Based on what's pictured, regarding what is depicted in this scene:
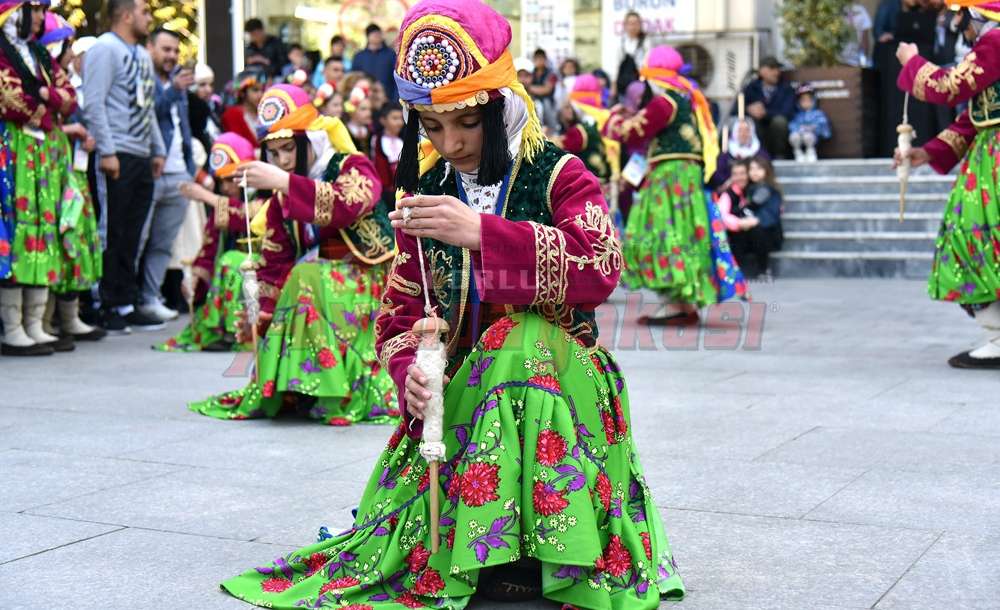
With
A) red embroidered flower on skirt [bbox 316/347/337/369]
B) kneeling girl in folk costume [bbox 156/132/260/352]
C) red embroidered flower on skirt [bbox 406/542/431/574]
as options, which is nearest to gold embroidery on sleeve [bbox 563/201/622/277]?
red embroidered flower on skirt [bbox 406/542/431/574]

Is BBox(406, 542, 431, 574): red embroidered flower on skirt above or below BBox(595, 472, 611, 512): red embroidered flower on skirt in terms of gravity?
below

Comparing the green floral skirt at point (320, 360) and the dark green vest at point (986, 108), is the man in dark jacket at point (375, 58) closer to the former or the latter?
the dark green vest at point (986, 108)

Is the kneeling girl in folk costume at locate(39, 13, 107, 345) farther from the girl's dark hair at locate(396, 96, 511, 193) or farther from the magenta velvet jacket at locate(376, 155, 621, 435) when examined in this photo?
the girl's dark hair at locate(396, 96, 511, 193)

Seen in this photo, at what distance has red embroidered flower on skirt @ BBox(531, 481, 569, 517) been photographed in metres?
3.01

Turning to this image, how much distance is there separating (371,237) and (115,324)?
3.89m

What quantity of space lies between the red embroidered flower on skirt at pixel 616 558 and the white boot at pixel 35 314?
19.0 feet

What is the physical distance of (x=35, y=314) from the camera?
8.16m

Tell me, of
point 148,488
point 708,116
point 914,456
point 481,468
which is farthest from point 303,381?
point 708,116

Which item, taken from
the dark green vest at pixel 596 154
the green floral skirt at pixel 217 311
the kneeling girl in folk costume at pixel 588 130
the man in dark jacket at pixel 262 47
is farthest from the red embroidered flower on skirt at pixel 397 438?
the man in dark jacket at pixel 262 47

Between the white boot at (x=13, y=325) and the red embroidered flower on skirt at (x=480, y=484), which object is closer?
the red embroidered flower on skirt at (x=480, y=484)

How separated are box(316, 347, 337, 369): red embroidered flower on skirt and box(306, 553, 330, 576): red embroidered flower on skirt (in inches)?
104

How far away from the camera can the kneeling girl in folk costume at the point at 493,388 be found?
2998mm

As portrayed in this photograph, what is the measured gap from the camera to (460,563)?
118 inches

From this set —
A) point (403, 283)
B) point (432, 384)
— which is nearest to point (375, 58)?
point (403, 283)
